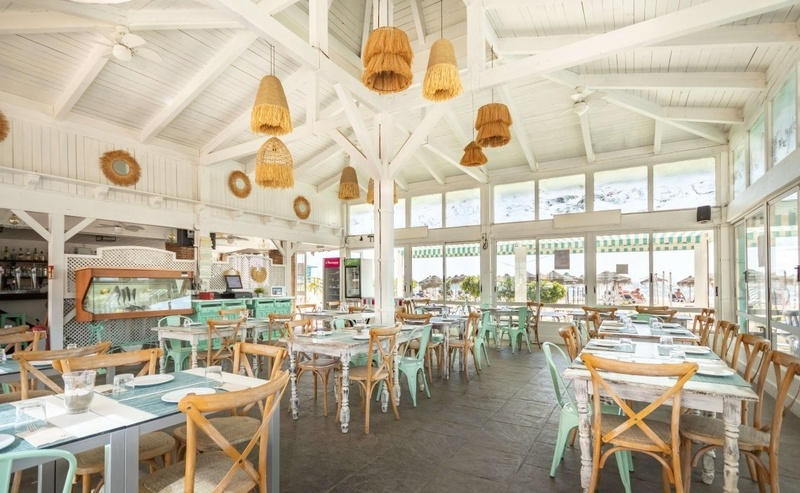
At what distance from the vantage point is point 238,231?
9.31 metres

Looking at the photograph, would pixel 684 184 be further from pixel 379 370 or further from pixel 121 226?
pixel 121 226

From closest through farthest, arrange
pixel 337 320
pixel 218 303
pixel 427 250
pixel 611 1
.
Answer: pixel 611 1, pixel 337 320, pixel 218 303, pixel 427 250

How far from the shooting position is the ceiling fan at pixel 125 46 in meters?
4.36

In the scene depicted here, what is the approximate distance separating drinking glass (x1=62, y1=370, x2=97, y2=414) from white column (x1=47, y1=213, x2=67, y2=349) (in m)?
5.64

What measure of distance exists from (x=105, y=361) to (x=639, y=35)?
5277 mm

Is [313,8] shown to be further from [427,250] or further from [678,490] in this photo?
[427,250]

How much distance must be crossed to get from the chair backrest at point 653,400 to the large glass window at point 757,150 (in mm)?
5149

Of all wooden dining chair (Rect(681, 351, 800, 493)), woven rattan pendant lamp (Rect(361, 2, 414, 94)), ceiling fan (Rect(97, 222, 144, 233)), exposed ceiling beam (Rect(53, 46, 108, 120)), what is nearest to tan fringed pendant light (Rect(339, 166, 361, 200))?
woven rattan pendant lamp (Rect(361, 2, 414, 94))

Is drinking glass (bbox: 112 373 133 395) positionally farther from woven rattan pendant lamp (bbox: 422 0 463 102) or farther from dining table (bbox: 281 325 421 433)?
woven rattan pendant lamp (bbox: 422 0 463 102)

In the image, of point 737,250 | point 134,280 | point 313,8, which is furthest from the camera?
point 737,250

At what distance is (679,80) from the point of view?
5.85m

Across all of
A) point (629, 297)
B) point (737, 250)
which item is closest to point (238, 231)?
point (629, 297)

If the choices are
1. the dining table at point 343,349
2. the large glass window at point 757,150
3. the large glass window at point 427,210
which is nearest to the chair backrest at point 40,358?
the dining table at point 343,349

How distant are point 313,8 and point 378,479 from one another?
4681 millimetres
